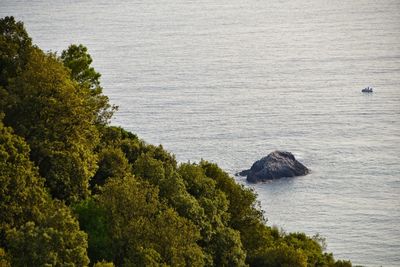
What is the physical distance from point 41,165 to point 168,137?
13126 centimetres

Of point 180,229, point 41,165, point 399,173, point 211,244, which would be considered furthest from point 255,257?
point 399,173

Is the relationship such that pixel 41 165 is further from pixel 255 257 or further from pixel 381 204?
pixel 381 204

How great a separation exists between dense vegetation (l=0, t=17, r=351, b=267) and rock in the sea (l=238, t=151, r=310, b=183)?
326 feet

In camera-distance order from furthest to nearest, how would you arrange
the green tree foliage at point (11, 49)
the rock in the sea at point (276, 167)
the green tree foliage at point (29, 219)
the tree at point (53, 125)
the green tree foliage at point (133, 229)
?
the rock in the sea at point (276, 167) < the green tree foliage at point (11, 49) < the tree at point (53, 125) < the green tree foliage at point (133, 229) < the green tree foliage at point (29, 219)

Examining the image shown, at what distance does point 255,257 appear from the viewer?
6412 centimetres

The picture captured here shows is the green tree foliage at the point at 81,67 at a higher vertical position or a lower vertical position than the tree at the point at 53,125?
higher

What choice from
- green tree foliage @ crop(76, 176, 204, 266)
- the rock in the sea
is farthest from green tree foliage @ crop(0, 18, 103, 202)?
the rock in the sea

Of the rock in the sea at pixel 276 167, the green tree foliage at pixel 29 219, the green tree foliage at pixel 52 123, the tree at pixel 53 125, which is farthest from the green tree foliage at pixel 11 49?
the rock in the sea at pixel 276 167

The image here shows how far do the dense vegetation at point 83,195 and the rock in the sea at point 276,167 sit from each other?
99328 mm

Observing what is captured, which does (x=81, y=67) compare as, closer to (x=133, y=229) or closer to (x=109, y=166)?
(x=109, y=166)

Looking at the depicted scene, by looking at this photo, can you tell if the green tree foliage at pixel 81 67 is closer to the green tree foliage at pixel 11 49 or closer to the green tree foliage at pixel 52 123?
the green tree foliage at pixel 11 49

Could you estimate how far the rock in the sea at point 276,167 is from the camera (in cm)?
16712

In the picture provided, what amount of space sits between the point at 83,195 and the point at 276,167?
121 meters

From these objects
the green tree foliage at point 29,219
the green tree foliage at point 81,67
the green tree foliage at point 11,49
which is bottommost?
the green tree foliage at point 29,219
